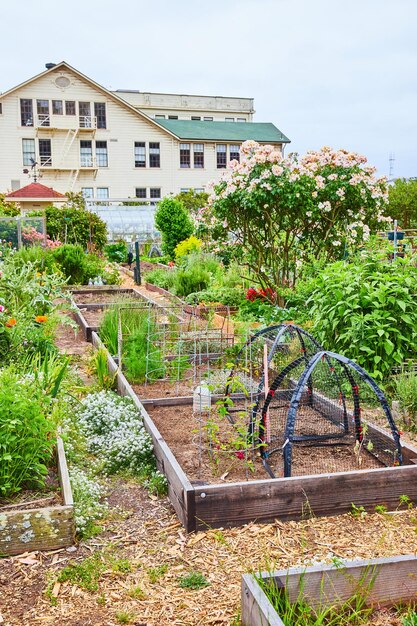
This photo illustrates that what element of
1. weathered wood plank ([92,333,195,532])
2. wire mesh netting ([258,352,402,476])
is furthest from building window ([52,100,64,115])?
weathered wood plank ([92,333,195,532])

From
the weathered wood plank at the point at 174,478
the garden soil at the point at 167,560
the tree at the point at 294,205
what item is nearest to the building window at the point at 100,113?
the tree at the point at 294,205

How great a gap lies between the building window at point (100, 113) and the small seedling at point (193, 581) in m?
36.1

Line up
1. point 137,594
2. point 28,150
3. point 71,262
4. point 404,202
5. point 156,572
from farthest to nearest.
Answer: point 28,150, point 404,202, point 71,262, point 156,572, point 137,594

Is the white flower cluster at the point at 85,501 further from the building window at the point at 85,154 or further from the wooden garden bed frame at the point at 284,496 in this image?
the building window at the point at 85,154

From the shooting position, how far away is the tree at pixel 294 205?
371 inches

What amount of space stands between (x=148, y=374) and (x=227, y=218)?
14.0ft

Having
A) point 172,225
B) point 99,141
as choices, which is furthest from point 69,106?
point 172,225

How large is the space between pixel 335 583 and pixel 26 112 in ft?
119

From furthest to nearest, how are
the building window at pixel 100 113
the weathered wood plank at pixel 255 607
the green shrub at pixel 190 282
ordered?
the building window at pixel 100 113, the green shrub at pixel 190 282, the weathered wood plank at pixel 255 607

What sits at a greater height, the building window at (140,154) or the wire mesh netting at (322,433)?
the building window at (140,154)

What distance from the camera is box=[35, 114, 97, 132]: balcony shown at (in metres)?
35.2

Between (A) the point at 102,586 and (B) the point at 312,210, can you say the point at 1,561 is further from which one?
(B) the point at 312,210

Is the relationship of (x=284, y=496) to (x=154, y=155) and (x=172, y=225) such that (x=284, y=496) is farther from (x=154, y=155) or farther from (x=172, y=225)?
(x=154, y=155)

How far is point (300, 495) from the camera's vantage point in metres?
3.82
